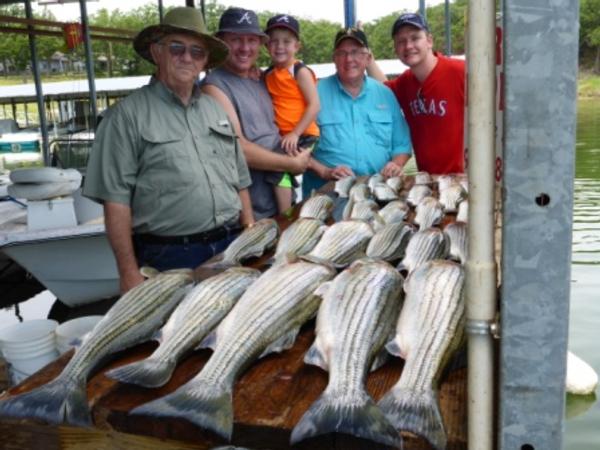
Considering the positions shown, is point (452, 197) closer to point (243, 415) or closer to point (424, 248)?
point (424, 248)

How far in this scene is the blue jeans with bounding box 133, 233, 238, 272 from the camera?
12.0 ft

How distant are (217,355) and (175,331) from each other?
8.7 inches

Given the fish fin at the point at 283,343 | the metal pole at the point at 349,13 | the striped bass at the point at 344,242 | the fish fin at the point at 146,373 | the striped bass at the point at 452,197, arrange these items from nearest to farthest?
1. the fish fin at the point at 146,373
2. the fish fin at the point at 283,343
3. the striped bass at the point at 344,242
4. the striped bass at the point at 452,197
5. the metal pole at the point at 349,13

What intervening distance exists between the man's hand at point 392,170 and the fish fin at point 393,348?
10.8 feet

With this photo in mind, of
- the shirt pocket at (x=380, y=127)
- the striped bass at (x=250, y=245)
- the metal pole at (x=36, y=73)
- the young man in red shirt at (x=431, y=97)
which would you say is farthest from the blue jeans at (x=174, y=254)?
the metal pole at (x=36, y=73)

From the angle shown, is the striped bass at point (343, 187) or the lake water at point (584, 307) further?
the lake water at point (584, 307)

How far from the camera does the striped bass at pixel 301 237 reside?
3.04 meters

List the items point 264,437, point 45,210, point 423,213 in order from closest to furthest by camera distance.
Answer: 1. point 264,437
2. point 423,213
3. point 45,210

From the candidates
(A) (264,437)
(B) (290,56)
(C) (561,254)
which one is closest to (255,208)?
(B) (290,56)

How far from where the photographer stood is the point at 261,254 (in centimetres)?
307

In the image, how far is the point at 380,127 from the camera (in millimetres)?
5195

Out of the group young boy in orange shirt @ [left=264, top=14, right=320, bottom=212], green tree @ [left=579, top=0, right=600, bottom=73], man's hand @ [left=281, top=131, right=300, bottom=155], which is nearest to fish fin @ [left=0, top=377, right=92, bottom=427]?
man's hand @ [left=281, top=131, right=300, bottom=155]

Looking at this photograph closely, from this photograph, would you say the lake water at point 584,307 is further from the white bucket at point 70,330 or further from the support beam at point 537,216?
the white bucket at point 70,330

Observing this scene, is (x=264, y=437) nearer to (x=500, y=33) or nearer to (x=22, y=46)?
(x=500, y=33)
